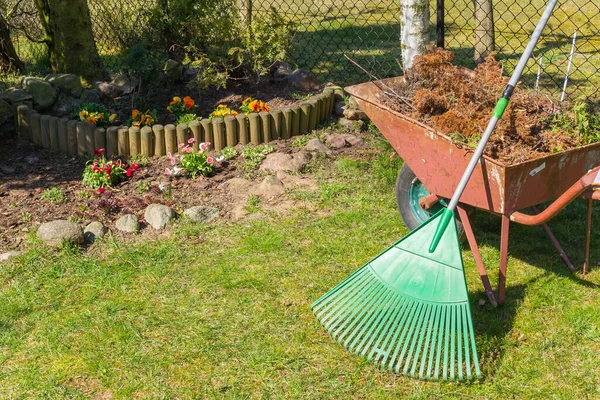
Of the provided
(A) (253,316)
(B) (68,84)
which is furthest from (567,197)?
(B) (68,84)

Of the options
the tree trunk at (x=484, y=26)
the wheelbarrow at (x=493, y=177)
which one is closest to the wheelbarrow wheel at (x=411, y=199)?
the wheelbarrow at (x=493, y=177)

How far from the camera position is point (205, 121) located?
5.76 meters

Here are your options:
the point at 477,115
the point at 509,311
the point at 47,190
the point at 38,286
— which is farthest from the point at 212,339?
the point at 47,190

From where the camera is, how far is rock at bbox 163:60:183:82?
6.79m

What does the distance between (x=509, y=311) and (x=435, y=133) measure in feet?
3.35

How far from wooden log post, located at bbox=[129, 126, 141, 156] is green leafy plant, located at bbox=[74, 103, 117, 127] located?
1.36 feet

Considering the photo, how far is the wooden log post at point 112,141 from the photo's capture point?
5742 millimetres

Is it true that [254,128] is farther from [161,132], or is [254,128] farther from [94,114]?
[94,114]

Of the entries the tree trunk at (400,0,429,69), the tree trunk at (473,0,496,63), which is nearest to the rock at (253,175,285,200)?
the tree trunk at (400,0,429,69)

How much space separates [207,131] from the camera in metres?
5.76

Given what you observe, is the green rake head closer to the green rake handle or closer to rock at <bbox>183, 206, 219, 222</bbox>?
the green rake handle

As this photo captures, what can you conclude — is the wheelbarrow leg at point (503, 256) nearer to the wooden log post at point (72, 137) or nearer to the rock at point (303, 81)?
the rock at point (303, 81)

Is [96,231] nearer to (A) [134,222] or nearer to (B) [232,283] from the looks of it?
(A) [134,222]

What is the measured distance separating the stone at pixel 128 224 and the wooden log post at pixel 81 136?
141 cm
